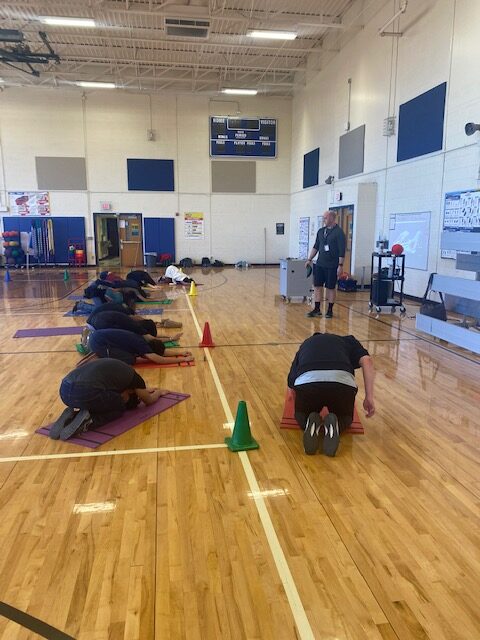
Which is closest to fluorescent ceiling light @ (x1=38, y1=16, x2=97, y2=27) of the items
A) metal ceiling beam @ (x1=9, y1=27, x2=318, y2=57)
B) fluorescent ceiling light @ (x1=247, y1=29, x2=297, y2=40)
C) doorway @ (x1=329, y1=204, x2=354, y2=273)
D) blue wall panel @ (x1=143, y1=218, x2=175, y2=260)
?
metal ceiling beam @ (x1=9, y1=27, x2=318, y2=57)

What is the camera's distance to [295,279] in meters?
9.88

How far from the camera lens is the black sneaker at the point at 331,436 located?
3172 millimetres

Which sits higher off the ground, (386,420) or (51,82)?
(51,82)

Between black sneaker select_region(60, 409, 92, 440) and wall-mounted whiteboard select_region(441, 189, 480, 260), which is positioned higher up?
wall-mounted whiteboard select_region(441, 189, 480, 260)

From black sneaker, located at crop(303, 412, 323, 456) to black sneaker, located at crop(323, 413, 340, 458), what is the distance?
0.06 m

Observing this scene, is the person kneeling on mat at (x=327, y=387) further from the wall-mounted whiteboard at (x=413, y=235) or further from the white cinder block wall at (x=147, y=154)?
the white cinder block wall at (x=147, y=154)

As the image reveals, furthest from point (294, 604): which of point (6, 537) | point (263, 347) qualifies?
point (263, 347)

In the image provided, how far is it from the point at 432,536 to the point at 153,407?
2.40 metres

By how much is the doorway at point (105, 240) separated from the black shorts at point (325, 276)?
1329 cm

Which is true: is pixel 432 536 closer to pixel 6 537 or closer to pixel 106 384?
pixel 6 537

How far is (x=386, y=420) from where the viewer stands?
382 cm

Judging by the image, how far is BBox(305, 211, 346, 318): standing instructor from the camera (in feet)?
25.9

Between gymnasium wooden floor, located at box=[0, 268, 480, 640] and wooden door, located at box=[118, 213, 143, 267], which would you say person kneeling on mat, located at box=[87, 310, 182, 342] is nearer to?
gymnasium wooden floor, located at box=[0, 268, 480, 640]

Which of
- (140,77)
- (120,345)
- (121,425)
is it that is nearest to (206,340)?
(120,345)
